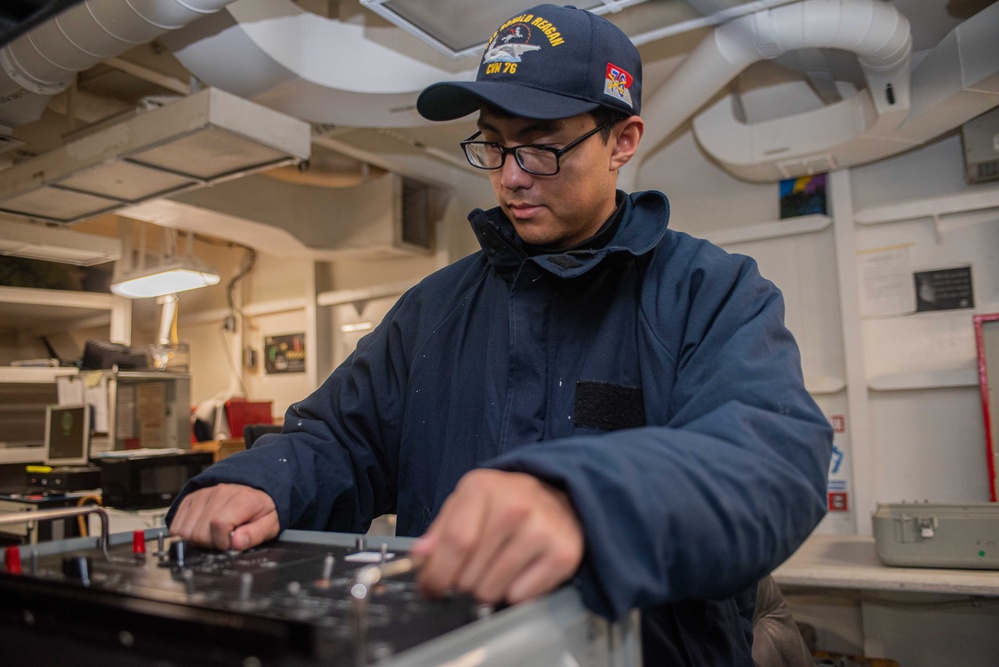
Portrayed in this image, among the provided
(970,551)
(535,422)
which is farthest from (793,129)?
(535,422)

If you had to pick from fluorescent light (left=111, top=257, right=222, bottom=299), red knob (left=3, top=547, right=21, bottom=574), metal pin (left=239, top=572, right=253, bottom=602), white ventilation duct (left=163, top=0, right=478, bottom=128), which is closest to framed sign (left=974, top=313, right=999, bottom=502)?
white ventilation duct (left=163, top=0, right=478, bottom=128)

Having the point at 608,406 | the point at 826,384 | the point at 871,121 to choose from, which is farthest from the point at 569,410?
the point at 826,384

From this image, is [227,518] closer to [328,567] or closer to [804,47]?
[328,567]

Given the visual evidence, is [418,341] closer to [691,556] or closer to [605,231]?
[605,231]

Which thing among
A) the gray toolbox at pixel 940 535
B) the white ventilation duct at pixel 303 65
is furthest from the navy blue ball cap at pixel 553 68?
the gray toolbox at pixel 940 535

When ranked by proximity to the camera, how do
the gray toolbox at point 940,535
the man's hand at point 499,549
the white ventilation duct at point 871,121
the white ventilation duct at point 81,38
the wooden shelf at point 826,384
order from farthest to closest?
the wooden shelf at point 826,384, the white ventilation duct at point 871,121, the gray toolbox at point 940,535, the white ventilation duct at point 81,38, the man's hand at point 499,549

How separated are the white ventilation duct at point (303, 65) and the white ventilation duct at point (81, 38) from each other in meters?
0.24

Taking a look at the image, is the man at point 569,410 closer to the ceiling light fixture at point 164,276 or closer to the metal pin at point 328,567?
the metal pin at point 328,567

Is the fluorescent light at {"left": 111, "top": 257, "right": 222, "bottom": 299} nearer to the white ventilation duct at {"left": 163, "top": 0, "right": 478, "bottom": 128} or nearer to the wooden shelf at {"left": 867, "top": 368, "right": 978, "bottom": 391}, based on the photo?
the white ventilation duct at {"left": 163, "top": 0, "right": 478, "bottom": 128}

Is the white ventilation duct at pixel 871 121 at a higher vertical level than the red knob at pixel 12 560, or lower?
higher

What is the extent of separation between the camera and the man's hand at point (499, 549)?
18.1 inches

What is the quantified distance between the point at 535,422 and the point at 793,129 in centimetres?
262

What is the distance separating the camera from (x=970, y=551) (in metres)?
2.07

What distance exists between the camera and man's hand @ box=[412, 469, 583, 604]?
1.51 feet
